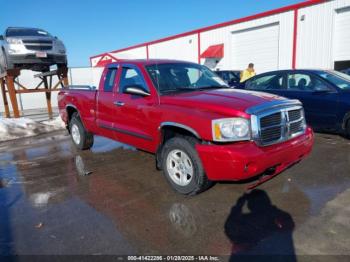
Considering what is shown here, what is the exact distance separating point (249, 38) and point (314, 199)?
59.4 feet

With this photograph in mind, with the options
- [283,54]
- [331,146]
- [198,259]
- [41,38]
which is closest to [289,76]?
[331,146]

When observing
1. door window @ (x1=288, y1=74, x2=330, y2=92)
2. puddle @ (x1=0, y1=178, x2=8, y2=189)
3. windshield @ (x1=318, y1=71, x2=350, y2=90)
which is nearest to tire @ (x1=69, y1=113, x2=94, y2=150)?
puddle @ (x1=0, y1=178, x2=8, y2=189)

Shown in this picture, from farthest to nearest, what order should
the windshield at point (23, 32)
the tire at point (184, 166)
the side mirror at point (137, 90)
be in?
the windshield at point (23, 32) < the side mirror at point (137, 90) < the tire at point (184, 166)

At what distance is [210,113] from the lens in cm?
351

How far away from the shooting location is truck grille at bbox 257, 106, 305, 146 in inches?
136

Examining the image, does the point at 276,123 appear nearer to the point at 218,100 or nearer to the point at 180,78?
the point at 218,100

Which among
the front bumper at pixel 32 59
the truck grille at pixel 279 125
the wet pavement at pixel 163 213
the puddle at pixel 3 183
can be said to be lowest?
the puddle at pixel 3 183

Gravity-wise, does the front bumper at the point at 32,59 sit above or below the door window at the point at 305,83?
above

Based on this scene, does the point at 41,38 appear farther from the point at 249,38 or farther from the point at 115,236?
the point at 249,38

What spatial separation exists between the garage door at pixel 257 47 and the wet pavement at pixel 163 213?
1463 centimetres

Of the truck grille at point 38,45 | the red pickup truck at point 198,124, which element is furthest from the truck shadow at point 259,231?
the truck grille at point 38,45

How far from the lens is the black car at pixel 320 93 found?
624 centimetres

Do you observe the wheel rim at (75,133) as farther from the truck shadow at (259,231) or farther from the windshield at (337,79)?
the windshield at (337,79)

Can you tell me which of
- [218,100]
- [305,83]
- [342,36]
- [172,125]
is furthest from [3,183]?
[342,36]
